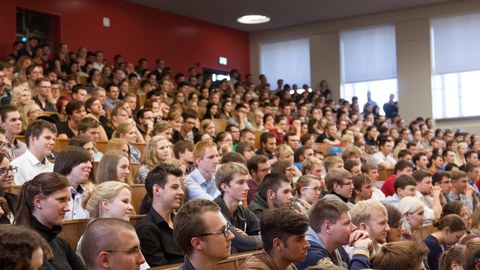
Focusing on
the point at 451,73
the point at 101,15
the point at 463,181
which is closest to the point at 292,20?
the point at 451,73

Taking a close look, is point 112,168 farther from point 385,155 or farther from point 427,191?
point 385,155

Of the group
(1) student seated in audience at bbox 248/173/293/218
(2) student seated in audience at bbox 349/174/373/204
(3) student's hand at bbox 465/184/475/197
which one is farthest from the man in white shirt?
(1) student seated in audience at bbox 248/173/293/218

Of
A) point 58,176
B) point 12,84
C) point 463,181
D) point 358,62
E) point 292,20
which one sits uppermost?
point 292,20

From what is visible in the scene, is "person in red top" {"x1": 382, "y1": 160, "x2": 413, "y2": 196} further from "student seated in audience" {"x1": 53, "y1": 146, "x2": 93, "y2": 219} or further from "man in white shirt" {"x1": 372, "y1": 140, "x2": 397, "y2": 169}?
"student seated in audience" {"x1": 53, "y1": 146, "x2": 93, "y2": 219}

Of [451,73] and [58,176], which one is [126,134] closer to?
[58,176]

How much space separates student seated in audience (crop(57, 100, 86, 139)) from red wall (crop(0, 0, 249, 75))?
4.41m

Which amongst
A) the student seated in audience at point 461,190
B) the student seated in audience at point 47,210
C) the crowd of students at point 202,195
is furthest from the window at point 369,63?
the student seated in audience at point 47,210

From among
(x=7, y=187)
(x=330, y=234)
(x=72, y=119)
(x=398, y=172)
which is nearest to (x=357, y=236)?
(x=330, y=234)

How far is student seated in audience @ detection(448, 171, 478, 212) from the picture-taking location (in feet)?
20.1

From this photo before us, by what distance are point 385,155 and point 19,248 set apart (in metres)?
6.88

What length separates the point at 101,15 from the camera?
35.1ft

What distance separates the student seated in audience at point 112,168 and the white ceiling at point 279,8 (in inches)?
313

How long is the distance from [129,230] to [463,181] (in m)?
4.84

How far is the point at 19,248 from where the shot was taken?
1402 millimetres
